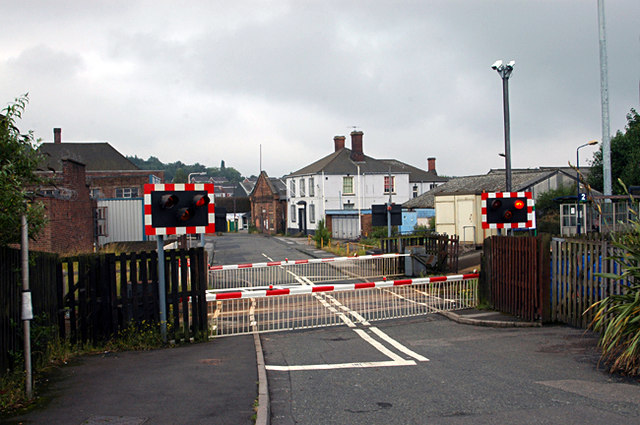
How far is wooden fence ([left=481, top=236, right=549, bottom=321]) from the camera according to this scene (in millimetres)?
11398

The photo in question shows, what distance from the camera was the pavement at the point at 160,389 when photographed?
597 centimetres

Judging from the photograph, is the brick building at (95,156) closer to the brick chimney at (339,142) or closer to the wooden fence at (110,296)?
the brick chimney at (339,142)

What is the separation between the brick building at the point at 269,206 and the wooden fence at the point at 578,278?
59.8 meters

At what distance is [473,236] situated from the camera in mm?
31562

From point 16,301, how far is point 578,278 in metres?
8.99

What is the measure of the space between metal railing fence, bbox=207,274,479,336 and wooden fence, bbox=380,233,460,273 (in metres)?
4.67

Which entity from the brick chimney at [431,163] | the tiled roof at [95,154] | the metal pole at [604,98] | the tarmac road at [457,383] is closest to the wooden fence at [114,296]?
the tarmac road at [457,383]

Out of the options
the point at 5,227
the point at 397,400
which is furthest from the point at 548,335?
the point at 5,227

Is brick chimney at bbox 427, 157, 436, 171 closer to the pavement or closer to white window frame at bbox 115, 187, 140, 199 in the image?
white window frame at bbox 115, 187, 140, 199

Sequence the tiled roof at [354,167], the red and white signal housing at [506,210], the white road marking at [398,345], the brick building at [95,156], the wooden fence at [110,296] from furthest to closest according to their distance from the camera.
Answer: the brick building at [95,156] < the tiled roof at [354,167] < the red and white signal housing at [506,210] < the wooden fence at [110,296] < the white road marking at [398,345]

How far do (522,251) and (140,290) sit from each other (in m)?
7.39

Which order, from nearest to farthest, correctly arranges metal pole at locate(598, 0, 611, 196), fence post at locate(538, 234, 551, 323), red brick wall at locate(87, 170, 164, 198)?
fence post at locate(538, 234, 551, 323) → metal pole at locate(598, 0, 611, 196) → red brick wall at locate(87, 170, 164, 198)

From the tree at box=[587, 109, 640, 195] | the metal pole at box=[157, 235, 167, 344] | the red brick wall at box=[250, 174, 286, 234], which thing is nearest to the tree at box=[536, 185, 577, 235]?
the tree at box=[587, 109, 640, 195]

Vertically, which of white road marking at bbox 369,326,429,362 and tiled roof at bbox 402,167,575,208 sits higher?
tiled roof at bbox 402,167,575,208
